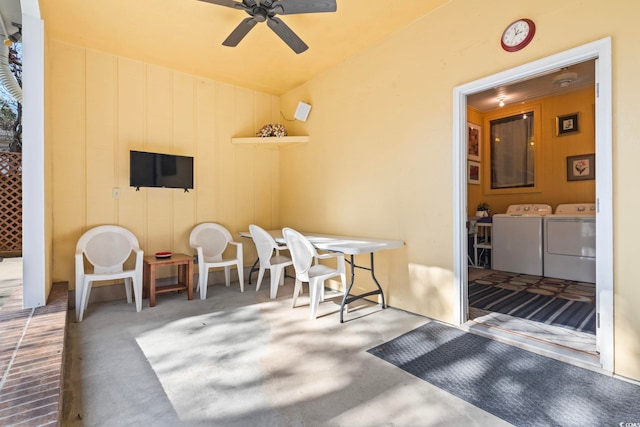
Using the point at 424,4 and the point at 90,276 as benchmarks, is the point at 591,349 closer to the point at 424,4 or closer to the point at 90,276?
the point at 424,4

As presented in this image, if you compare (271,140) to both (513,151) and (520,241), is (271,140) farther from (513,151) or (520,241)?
(513,151)

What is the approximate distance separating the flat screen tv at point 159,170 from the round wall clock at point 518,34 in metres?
3.78

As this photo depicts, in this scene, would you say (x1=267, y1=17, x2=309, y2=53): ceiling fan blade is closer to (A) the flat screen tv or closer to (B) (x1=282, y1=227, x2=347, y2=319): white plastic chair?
(B) (x1=282, y1=227, x2=347, y2=319): white plastic chair

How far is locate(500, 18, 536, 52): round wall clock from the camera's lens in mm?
2432

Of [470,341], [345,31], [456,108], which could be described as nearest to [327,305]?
[470,341]

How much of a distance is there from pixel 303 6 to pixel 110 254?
338 cm

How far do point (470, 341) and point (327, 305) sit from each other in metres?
1.51

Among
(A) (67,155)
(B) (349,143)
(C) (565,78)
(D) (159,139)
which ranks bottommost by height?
(A) (67,155)

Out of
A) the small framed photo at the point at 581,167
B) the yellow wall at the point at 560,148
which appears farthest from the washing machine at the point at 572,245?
the small framed photo at the point at 581,167

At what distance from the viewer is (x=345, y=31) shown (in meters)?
3.35

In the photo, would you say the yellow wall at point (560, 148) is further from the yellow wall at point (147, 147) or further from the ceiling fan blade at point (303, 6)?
the ceiling fan blade at point (303, 6)

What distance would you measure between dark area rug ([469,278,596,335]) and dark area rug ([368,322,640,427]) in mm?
839

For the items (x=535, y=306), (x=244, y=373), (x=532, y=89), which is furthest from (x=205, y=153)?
(x=532, y=89)

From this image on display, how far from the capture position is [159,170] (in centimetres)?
400
